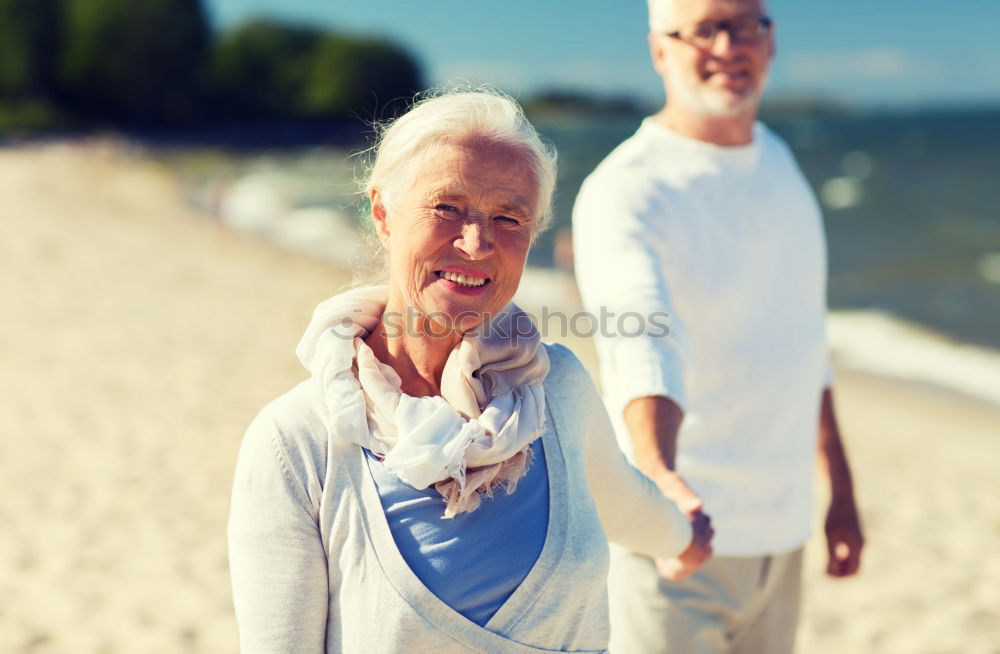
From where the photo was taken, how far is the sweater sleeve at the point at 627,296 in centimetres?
199

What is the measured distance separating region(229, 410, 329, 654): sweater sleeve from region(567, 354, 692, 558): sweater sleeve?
1.72ft

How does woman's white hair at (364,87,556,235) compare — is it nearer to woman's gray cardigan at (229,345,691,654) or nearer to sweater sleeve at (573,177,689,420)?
woman's gray cardigan at (229,345,691,654)

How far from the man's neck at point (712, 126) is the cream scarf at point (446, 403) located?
3.31 feet

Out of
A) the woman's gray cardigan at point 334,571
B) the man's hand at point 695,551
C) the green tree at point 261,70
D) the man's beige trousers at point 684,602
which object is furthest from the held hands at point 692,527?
the green tree at point 261,70

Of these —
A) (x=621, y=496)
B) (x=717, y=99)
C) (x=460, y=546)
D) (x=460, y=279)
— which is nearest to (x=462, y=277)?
(x=460, y=279)

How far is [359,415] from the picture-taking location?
143cm

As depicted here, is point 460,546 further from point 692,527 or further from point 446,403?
point 692,527

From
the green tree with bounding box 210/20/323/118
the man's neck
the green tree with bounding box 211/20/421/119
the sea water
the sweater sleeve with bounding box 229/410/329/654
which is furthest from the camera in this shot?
the green tree with bounding box 211/20/421/119

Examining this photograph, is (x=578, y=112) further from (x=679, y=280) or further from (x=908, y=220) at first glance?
(x=679, y=280)

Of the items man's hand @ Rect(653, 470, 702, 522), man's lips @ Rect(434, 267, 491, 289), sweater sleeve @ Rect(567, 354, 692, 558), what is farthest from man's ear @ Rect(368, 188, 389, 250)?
man's hand @ Rect(653, 470, 702, 522)

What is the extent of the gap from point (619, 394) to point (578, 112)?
195m

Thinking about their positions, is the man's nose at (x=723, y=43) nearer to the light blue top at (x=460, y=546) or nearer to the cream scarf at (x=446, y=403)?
the cream scarf at (x=446, y=403)

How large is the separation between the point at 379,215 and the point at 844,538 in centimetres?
162

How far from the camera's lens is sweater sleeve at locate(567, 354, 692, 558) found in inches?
67.3
